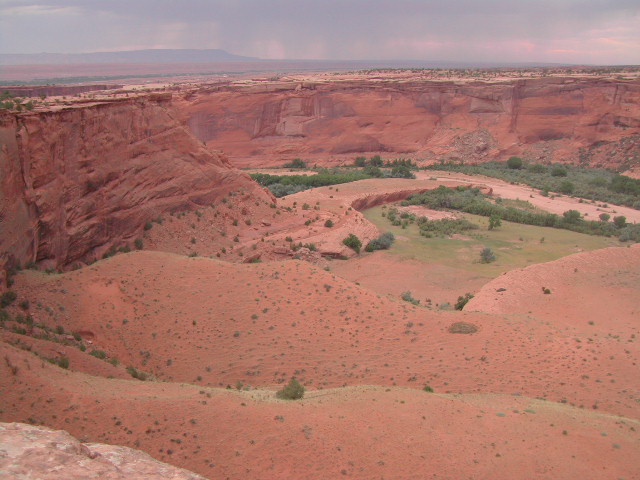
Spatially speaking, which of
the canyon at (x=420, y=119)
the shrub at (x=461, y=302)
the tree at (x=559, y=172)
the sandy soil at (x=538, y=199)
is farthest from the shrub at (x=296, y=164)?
the shrub at (x=461, y=302)

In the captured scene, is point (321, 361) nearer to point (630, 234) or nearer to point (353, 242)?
point (353, 242)

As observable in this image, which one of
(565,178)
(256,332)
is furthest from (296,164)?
(256,332)

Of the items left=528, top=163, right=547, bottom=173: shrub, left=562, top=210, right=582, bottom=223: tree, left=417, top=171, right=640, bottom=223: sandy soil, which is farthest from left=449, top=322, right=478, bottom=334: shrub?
left=528, top=163, right=547, bottom=173: shrub

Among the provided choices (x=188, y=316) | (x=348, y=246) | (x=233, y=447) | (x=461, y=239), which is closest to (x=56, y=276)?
(x=188, y=316)

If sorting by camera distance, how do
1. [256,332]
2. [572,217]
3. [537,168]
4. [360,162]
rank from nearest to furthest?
[256,332]
[572,217]
[537,168]
[360,162]

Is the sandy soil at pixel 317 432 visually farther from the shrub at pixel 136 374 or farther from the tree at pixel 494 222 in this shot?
the tree at pixel 494 222

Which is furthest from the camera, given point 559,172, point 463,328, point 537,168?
point 537,168

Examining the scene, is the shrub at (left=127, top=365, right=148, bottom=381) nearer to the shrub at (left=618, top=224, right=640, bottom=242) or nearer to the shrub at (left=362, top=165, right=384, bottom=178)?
the shrub at (left=618, top=224, right=640, bottom=242)
